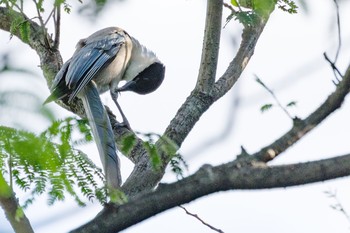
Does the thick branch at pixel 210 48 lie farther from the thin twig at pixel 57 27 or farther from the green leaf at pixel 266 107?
the green leaf at pixel 266 107

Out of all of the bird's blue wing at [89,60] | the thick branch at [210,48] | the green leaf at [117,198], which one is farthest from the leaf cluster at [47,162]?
the bird's blue wing at [89,60]

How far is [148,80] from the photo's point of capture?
6.92 m

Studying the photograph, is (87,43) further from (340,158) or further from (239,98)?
(340,158)

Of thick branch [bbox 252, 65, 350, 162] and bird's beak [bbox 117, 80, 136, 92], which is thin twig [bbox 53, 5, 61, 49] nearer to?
bird's beak [bbox 117, 80, 136, 92]

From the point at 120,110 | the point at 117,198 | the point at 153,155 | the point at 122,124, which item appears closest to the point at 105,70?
the point at 120,110

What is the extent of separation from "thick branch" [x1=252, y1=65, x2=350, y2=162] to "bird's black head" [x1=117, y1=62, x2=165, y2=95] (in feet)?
14.5

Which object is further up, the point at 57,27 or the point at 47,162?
the point at 57,27

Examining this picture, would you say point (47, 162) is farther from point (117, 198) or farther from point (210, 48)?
point (210, 48)

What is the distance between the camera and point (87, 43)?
6352mm

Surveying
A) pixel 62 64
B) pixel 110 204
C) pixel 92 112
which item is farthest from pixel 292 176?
pixel 62 64

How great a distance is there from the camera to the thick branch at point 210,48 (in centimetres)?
408

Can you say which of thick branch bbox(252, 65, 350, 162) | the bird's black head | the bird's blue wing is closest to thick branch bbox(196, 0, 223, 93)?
the bird's blue wing

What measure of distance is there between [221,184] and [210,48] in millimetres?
2209

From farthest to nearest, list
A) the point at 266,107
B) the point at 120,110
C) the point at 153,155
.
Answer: the point at 120,110
the point at 266,107
the point at 153,155
